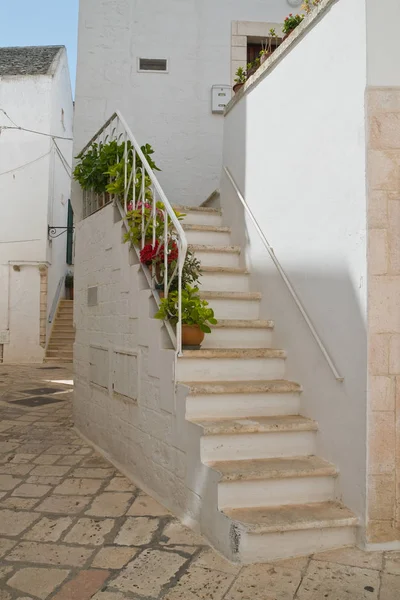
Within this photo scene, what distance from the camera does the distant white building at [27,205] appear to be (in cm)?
1306

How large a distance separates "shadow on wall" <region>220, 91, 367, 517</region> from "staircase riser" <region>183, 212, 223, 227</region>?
96cm

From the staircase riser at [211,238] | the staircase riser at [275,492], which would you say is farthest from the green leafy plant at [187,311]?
the staircase riser at [211,238]

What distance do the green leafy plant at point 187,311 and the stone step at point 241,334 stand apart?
0.36m

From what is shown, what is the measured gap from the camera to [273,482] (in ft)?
9.67

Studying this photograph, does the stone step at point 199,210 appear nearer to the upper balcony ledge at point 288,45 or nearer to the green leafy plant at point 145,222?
the green leafy plant at point 145,222

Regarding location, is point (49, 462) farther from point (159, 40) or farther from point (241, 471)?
point (159, 40)

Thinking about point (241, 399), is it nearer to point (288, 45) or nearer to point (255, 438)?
point (255, 438)

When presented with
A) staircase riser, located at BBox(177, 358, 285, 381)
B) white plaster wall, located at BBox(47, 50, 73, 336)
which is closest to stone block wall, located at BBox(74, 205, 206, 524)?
staircase riser, located at BBox(177, 358, 285, 381)

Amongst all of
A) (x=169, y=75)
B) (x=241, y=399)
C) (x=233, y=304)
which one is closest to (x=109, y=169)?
(x=233, y=304)

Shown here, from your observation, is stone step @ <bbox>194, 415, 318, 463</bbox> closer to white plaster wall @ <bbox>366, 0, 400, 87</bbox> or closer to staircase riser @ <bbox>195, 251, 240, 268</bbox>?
staircase riser @ <bbox>195, 251, 240, 268</bbox>

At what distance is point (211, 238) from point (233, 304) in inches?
38.4

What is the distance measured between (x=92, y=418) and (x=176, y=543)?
2469mm

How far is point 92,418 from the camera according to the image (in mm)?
5207

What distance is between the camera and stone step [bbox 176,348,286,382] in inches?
138
